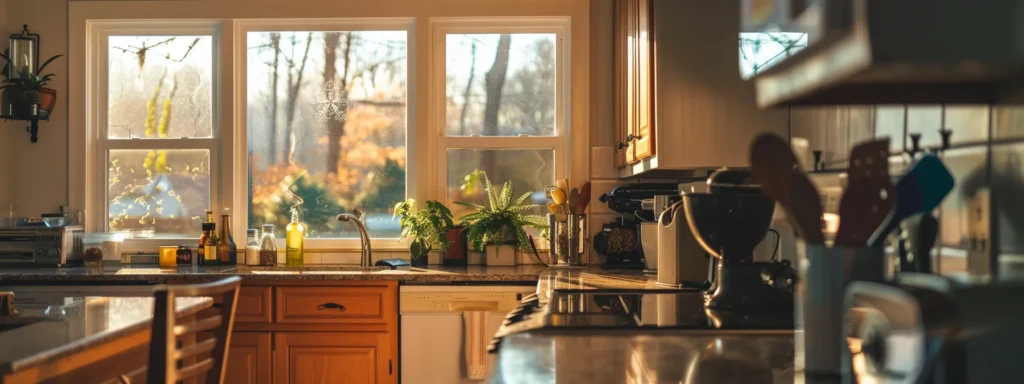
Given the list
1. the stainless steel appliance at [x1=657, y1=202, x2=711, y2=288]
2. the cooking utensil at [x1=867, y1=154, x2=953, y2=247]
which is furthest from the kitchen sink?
the cooking utensil at [x1=867, y1=154, x2=953, y2=247]

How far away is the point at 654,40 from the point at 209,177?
2526 mm

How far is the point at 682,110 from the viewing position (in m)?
2.73

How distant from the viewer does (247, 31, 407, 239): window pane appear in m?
4.33

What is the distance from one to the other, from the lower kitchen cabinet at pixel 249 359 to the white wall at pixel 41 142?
144cm

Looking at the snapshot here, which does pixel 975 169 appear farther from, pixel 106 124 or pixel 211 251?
pixel 106 124

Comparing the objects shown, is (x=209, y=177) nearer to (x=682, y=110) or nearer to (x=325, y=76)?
(x=325, y=76)

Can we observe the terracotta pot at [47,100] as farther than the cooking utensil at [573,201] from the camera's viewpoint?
Yes

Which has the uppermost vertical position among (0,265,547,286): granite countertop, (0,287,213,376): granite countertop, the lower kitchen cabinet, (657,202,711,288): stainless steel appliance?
(657,202,711,288): stainless steel appliance

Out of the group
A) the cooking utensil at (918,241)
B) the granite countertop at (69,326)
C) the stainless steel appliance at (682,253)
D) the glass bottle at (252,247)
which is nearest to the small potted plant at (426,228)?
the glass bottle at (252,247)

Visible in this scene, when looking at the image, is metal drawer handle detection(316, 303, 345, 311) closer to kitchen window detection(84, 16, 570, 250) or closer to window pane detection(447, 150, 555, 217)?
kitchen window detection(84, 16, 570, 250)

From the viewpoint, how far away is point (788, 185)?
3.19 ft

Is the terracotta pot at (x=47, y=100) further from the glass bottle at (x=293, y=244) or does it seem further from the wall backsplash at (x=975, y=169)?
the wall backsplash at (x=975, y=169)

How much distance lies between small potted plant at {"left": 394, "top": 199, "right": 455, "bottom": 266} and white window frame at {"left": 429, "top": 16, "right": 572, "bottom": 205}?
222mm

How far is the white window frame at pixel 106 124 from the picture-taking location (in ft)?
14.2
